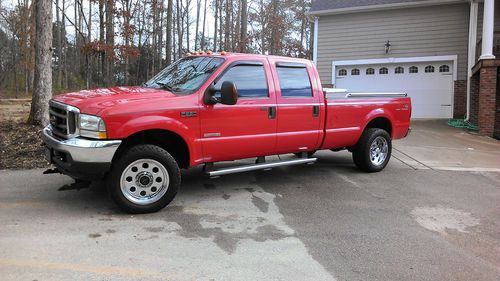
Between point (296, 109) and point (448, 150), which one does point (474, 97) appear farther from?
point (296, 109)

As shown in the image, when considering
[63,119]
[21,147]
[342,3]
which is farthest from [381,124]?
[342,3]

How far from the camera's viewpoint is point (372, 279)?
13.0 feet

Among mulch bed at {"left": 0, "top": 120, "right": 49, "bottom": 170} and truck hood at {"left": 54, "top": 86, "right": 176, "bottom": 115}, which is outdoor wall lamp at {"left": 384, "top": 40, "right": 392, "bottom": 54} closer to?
mulch bed at {"left": 0, "top": 120, "right": 49, "bottom": 170}

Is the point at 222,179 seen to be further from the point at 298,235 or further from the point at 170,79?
the point at 298,235

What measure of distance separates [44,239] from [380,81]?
1599 cm

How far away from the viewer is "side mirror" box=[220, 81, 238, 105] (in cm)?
574

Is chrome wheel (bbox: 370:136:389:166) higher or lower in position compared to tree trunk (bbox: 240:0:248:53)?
lower

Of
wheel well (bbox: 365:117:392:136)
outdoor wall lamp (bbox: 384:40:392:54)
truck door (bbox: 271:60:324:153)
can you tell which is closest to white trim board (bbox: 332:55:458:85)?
outdoor wall lamp (bbox: 384:40:392:54)

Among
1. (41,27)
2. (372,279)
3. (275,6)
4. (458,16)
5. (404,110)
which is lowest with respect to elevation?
(372,279)

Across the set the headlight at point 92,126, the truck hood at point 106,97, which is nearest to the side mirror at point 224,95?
the truck hood at point 106,97

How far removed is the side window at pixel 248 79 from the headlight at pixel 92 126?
172 centimetres

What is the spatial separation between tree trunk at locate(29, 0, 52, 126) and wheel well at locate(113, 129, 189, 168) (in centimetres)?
562

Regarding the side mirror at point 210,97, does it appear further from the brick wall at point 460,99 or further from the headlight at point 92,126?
the brick wall at point 460,99

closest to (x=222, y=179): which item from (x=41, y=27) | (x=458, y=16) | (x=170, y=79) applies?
(x=170, y=79)
